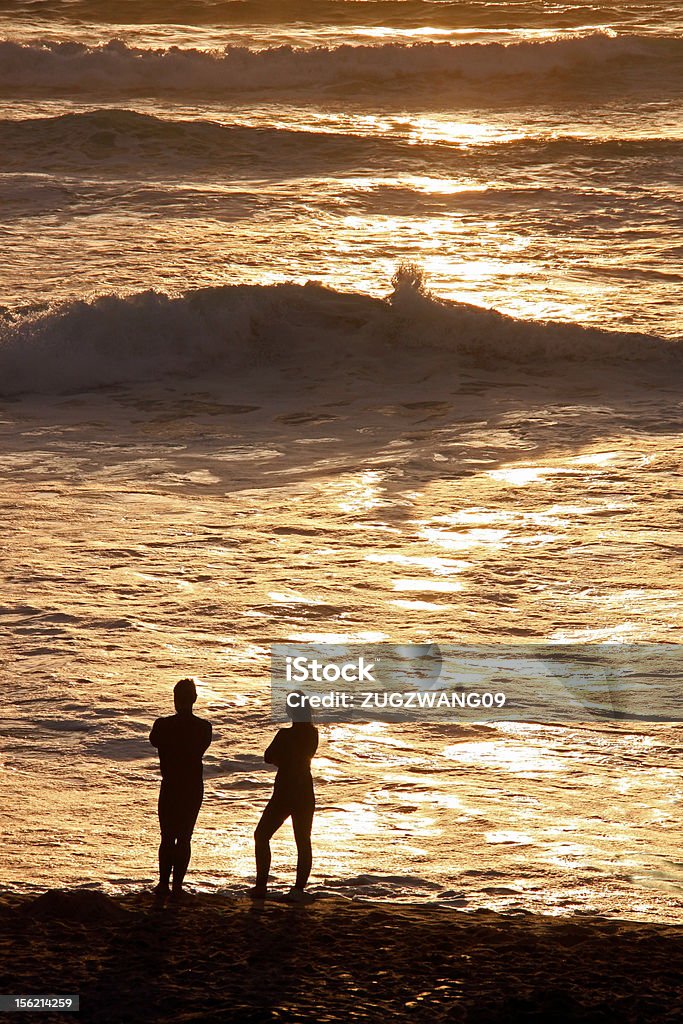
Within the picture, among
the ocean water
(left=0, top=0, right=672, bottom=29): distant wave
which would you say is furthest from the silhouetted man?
(left=0, top=0, right=672, bottom=29): distant wave

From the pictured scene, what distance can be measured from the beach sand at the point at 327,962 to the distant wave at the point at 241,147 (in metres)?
21.6

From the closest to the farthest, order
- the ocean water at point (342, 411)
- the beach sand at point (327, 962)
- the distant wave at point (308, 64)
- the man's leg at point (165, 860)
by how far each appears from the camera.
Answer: the beach sand at point (327, 962)
the man's leg at point (165, 860)
the ocean water at point (342, 411)
the distant wave at point (308, 64)

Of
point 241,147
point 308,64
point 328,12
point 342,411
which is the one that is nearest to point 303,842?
point 342,411

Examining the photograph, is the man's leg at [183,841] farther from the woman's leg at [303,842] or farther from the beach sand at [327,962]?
the woman's leg at [303,842]

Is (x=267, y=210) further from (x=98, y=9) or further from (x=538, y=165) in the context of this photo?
(x=98, y=9)

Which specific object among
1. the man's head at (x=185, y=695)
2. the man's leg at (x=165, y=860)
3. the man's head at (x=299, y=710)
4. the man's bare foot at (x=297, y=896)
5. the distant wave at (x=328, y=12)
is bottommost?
the man's bare foot at (x=297, y=896)

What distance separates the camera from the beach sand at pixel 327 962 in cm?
548

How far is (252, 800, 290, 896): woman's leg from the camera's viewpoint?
6.65 metres

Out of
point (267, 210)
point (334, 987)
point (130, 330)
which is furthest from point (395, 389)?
point (334, 987)

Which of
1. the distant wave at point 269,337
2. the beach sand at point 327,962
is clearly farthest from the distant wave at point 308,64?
the beach sand at point 327,962

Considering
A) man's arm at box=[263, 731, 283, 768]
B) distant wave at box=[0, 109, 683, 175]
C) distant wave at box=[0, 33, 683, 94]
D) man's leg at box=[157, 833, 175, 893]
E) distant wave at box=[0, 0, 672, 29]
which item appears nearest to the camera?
man's leg at box=[157, 833, 175, 893]

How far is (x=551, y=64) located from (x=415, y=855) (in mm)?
28405

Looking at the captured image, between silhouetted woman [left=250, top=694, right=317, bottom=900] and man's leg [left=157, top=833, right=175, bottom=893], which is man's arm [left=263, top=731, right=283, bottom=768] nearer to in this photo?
silhouetted woman [left=250, top=694, right=317, bottom=900]

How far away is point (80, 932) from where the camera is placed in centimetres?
607
